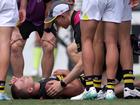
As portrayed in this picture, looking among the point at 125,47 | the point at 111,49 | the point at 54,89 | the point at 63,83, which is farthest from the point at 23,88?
the point at 125,47

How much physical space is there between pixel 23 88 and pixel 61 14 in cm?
106

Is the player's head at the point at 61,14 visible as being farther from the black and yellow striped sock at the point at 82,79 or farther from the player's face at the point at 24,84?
the player's face at the point at 24,84

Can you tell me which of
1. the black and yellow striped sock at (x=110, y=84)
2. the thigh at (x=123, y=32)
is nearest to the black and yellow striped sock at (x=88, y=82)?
the black and yellow striped sock at (x=110, y=84)

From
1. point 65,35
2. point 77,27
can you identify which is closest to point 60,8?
point 77,27

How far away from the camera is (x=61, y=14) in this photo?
10.4m

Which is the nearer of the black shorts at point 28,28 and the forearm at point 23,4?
the forearm at point 23,4

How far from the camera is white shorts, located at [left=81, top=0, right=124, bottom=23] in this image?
9.59 m

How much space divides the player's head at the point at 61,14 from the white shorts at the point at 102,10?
0.68 m

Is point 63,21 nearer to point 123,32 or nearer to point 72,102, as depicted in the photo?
point 123,32

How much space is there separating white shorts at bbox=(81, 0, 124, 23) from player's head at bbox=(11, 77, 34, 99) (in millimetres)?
1005

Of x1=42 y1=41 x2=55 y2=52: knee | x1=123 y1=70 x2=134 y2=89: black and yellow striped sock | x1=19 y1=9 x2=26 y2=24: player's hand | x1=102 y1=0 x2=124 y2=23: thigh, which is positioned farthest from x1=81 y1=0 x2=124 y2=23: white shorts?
x1=42 y1=41 x2=55 y2=52: knee

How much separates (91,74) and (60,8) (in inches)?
47.1

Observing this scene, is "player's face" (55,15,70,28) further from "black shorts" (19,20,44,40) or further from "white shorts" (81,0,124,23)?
"black shorts" (19,20,44,40)

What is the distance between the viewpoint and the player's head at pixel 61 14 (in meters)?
10.3
